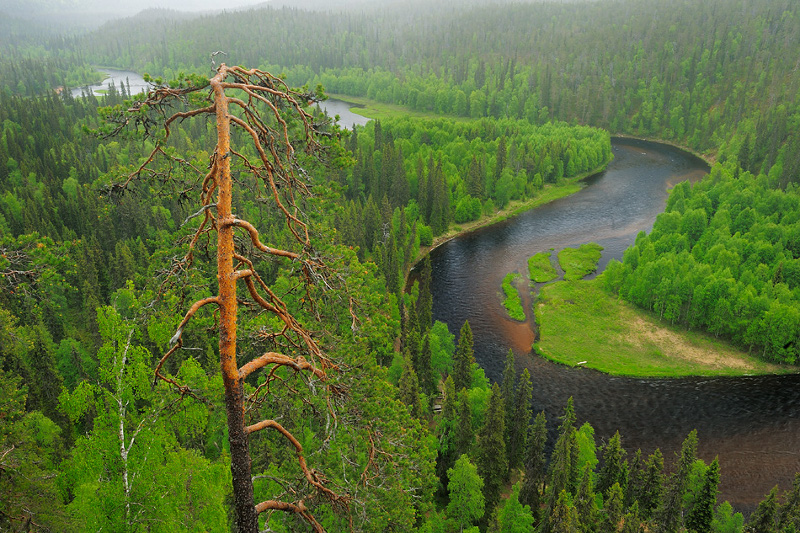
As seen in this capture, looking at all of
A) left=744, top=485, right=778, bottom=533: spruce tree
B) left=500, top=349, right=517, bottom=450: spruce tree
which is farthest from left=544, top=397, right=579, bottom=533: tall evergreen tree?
left=744, top=485, right=778, bottom=533: spruce tree

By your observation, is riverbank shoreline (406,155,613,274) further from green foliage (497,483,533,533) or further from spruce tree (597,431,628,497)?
green foliage (497,483,533,533)

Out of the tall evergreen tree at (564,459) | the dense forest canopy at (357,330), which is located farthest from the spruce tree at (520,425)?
the tall evergreen tree at (564,459)

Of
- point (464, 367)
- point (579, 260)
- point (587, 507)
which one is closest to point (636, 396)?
point (464, 367)

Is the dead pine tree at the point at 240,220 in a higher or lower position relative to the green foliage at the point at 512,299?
higher

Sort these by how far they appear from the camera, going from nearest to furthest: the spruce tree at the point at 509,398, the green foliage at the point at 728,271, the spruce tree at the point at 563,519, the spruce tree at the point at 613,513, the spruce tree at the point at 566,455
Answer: the spruce tree at the point at 563,519 → the spruce tree at the point at 613,513 → the spruce tree at the point at 566,455 → the spruce tree at the point at 509,398 → the green foliage at the point at 728,271

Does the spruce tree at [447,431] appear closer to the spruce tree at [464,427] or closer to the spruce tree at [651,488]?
the spruce tree at [464,427]

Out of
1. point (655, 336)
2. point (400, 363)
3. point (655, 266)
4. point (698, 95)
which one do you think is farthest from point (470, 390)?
point (698, 95)

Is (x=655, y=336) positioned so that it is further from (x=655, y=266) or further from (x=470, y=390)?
(x=470, y=390)

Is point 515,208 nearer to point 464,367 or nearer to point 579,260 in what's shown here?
point 579,260
